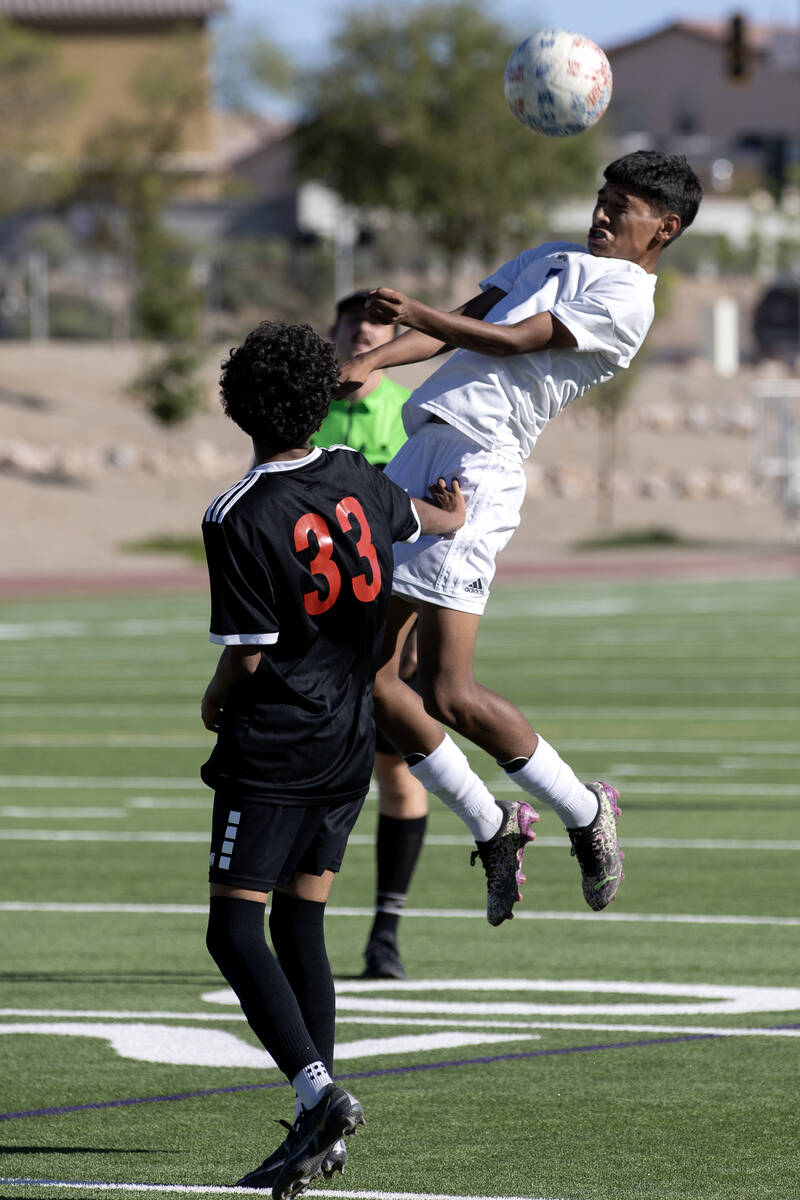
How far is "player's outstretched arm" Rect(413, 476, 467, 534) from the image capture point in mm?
5859

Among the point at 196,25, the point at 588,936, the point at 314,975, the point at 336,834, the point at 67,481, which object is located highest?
the point at 196,25

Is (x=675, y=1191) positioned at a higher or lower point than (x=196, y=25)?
lower

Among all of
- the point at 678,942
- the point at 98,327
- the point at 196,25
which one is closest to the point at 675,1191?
the point at 678,942

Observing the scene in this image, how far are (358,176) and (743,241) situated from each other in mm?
25479

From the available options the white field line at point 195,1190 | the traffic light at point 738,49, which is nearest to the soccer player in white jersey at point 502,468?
the white field line at point 195,1190

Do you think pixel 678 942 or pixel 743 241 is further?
pixel 743 241

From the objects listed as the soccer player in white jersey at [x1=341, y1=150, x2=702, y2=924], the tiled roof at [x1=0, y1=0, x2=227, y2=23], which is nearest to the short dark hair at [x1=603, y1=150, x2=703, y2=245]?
the soccer player in white jersey at [x1=341, y1=150, x2=702, y2=924]

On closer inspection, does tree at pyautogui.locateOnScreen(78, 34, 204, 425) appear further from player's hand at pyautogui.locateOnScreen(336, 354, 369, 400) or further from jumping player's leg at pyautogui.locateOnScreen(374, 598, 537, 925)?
player's hand at pyautogui.locateOnScreen(336, 354, 369, 400)

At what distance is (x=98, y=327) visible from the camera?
51.8 m

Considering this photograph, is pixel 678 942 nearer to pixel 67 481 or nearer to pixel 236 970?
pixel 236 970

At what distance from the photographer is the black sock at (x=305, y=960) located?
547cm

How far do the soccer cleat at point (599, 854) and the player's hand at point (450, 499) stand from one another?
1092 millimetres

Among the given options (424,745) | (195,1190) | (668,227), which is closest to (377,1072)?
(424,745)

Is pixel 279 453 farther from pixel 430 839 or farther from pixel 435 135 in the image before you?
pixel 435 135
